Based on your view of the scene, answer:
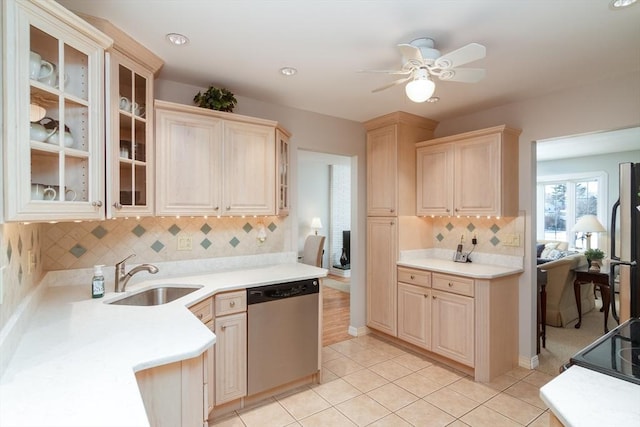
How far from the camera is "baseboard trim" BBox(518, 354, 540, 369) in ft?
10.0

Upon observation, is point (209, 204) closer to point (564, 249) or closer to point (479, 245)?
point (479, 245)

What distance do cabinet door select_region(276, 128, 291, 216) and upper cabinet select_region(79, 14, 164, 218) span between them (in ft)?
3.43

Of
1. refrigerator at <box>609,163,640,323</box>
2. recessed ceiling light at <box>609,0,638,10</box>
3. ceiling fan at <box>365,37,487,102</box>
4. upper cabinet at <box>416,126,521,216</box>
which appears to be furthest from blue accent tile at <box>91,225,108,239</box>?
recessed ceiling light at <box>609,0,638,10</box>

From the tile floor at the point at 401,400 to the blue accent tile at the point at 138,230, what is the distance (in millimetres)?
1512

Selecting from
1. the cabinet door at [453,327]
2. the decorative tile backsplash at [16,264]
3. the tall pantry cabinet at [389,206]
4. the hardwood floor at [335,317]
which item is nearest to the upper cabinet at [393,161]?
the tall pantry cabinet at [389,206]

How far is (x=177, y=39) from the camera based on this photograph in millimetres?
2037

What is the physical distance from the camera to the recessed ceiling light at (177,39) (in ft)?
6.55

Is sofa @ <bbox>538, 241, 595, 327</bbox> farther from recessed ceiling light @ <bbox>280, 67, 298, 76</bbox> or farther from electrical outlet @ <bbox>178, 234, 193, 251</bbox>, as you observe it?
electrical outlet @ <bbox>178, 234, 193, 251</bbox>

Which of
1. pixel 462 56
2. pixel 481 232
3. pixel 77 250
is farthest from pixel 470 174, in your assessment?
pixel 77 250

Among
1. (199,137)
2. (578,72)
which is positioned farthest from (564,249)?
(199,137)

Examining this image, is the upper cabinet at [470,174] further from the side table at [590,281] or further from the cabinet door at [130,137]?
the cabinet door at [130,137]

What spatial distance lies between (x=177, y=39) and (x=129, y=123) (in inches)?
24.4

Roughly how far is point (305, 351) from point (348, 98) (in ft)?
7.70

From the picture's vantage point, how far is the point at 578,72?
8.26 ft
